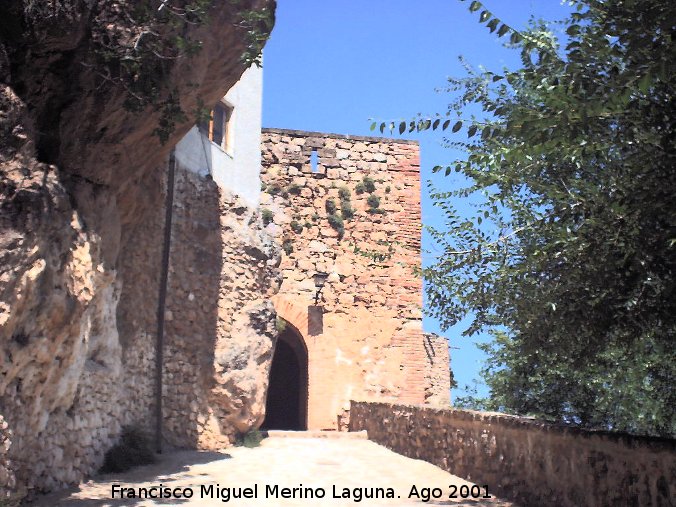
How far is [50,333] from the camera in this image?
6746mm

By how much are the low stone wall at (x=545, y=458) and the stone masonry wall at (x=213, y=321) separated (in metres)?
3.13

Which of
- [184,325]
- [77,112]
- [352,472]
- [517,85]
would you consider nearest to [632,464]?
[517,85]

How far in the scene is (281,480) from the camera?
29.3 ft

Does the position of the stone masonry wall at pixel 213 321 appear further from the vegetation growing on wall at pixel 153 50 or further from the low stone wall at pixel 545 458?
the vegetation growing on wall at pixel 153 50

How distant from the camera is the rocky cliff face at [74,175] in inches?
250

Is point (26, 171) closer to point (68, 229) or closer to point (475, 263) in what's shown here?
point (68, 229)

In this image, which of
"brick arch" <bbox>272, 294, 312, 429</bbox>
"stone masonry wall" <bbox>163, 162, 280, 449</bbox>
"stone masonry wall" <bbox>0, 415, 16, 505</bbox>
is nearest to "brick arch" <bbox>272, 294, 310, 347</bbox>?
"brick arch" <bbox>272, 294, 312, 429</bbox>

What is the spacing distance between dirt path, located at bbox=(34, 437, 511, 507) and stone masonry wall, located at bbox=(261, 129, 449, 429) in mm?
4721

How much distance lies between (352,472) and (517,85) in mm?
5590

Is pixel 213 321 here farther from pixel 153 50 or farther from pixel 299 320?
pixel 153 50

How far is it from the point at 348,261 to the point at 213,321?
564 centimetres

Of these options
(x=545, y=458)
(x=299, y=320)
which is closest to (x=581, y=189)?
(x=545, y=458)

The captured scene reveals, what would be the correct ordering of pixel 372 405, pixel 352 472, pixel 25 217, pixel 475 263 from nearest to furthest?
1. pixel 25 217
2. pixel 475 263
3. pixel 352 472
4. pixel 372 405

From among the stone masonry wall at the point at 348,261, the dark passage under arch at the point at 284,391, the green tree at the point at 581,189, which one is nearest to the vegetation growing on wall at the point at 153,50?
the green tree at the point at 581,189
